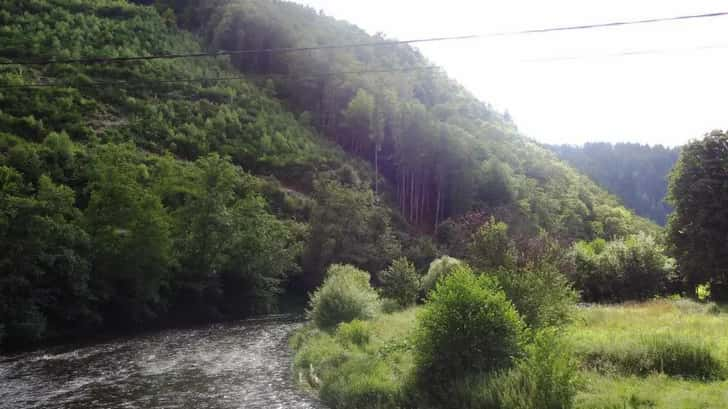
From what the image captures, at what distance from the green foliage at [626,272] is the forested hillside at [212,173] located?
495 inches

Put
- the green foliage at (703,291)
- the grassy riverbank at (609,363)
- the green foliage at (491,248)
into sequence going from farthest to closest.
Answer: the green foliage at (703,291), the green foliage at (491,248), the grassy riverbank at (609,363)

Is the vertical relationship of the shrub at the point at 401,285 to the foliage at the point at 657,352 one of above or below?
below

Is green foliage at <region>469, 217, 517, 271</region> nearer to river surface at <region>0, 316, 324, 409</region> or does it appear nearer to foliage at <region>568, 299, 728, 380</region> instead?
foliage at <region>568, 299, 728, 380</region>

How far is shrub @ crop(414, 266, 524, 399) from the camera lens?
16.7 metres

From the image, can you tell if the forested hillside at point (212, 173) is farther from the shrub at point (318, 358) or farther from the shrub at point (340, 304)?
the shrub at point (318, 358)

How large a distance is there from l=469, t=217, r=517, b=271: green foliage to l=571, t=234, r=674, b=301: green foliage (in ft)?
65.9

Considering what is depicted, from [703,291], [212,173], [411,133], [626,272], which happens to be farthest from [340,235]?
[411,133]

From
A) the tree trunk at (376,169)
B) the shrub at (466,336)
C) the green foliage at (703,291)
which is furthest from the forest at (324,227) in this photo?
the tree trunk at (376,169)

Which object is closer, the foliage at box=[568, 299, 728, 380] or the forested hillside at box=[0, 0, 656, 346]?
the foliage at box=[568, 299, 728, 380]

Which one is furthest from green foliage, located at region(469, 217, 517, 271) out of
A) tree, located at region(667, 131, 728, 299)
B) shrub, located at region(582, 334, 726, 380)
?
tree, located at region(667, 131, 728, 299)

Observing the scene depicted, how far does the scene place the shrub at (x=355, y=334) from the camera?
26.6 meters

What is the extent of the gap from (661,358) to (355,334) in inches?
574

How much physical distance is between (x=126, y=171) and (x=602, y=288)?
4386 centimetres

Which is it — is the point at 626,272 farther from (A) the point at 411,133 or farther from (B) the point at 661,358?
(A) the point at 411,133
